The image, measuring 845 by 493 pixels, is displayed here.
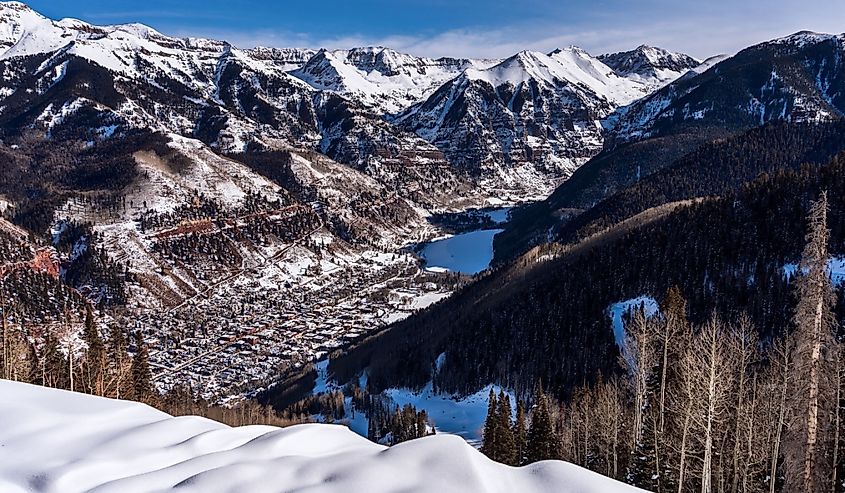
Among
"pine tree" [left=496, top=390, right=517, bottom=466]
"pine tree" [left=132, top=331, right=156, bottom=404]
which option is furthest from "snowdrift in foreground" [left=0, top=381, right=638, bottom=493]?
"pine tree" [left=132, top=331, right=156, bottom=404]

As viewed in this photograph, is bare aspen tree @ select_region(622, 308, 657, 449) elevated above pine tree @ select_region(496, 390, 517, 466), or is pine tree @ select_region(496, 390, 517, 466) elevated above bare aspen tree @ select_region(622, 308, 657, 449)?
bare aspen tree @ select_region(622, 308, 657, 449)

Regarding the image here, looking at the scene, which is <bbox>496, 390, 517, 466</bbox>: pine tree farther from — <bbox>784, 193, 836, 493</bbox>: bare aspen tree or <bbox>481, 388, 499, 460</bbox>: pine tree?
<bbox>784, 193, 836, 493</bbox>: bare aspen tree

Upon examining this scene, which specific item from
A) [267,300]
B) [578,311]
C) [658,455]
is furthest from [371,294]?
[658,455]

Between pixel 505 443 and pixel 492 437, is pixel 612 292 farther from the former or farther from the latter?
pixel 505 443

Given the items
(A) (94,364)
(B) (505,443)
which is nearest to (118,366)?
(A) (94,364)

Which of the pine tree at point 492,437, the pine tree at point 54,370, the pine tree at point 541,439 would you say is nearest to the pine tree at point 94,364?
the pine tree at point 54,370

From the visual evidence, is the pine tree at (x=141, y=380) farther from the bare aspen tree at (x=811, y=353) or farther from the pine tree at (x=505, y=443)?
the bare aspen tree at (x=811, y=353)
